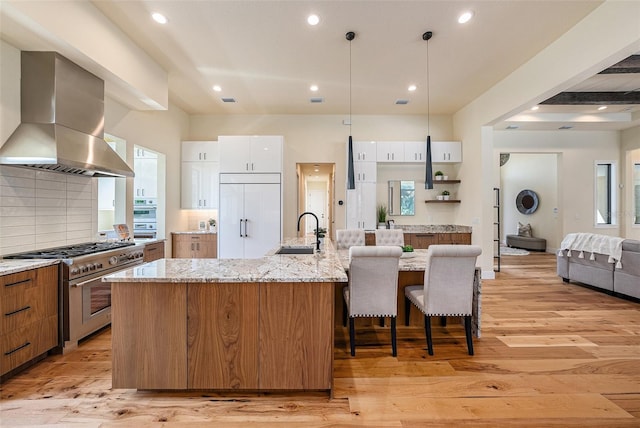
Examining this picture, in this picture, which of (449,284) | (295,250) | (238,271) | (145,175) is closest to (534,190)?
(449,284)

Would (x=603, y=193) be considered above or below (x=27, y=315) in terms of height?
above

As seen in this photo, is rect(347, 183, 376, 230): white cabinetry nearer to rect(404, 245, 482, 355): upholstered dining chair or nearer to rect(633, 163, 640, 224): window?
rect(404, 245, 482, 355): upholstered dining chair

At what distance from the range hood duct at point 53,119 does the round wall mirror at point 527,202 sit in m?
10.9

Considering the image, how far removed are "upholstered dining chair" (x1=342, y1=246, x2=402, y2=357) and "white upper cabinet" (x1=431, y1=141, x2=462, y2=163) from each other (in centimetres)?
404

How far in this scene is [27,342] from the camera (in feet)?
7.30

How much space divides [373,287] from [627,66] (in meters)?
4.43

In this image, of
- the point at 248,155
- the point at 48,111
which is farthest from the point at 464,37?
the point at 48,111

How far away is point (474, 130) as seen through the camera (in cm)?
532

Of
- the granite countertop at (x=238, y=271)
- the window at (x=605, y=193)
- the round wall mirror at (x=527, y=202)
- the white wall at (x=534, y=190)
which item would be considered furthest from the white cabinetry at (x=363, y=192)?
the round wall mirror at (x=527, y=202)

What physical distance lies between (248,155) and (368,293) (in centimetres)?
361

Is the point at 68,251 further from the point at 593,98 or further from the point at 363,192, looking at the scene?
the point at 593,98

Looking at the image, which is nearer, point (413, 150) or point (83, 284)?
point (83, 284)

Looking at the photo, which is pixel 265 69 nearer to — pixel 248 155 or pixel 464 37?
pixel 248 155

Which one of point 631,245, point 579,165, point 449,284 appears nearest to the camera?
point 449,284
